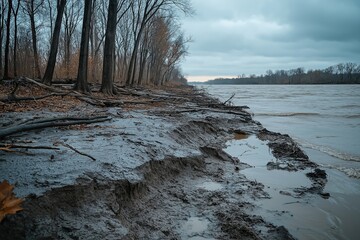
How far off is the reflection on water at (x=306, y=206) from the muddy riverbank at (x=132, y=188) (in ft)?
0.32

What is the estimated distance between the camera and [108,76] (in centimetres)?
1370

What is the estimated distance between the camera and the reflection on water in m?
3.17

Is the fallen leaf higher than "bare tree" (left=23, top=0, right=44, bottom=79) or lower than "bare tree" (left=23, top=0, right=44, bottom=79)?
lower

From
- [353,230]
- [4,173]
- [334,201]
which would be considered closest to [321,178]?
[334,201]

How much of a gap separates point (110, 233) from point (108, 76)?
11967 mm

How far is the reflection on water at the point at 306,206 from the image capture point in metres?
3.17

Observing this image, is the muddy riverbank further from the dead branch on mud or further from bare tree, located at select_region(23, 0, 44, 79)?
bare tree, located at select_region(23, 0, 44, 79)

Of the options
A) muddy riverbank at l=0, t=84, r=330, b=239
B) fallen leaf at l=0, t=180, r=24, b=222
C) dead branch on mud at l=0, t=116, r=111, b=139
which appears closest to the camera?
fallen leaf at l=0, t=180, r=24, b=222

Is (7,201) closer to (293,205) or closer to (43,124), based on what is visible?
(43,124)

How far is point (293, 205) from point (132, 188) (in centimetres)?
216

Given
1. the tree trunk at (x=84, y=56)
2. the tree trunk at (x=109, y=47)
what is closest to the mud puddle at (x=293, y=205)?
the tree trunk at (x=84, y=56)

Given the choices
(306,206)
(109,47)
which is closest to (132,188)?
(306,206)

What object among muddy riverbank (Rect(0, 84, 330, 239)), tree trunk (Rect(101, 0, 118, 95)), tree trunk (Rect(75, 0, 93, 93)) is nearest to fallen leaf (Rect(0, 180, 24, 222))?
muddy riverbank (Rect(0, 84, 330, 239))

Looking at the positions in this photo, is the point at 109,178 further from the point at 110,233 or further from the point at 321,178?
the point at 321,178
